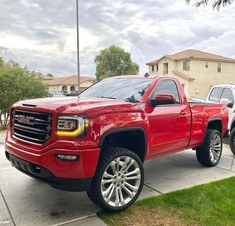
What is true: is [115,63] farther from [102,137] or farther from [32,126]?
[102,137]

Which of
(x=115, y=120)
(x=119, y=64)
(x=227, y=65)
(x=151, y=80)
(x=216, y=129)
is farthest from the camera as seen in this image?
(x=119, y=64)

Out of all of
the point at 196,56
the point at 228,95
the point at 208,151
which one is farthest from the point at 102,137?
the point at 196,56

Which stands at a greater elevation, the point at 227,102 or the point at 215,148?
the point at 227,102

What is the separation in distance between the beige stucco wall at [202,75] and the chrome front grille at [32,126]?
3425 cm

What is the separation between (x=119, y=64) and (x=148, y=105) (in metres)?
45.2

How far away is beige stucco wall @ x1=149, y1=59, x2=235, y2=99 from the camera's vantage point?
3781 cm

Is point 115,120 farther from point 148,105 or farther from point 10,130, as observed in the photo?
point 10,130

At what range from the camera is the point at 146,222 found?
372 centimetres

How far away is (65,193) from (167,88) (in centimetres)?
245

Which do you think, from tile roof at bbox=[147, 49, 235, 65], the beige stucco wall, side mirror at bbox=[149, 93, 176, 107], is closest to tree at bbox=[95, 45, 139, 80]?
tile roof at bbox=[147, 49, 235, 65]

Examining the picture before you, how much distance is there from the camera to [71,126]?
3.51 meters

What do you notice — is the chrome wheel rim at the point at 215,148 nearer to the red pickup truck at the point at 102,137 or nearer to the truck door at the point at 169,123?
the truck door at the point at 169,123

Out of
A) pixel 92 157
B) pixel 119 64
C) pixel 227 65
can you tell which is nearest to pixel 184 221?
pixel 92 157

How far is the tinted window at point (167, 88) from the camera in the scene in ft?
16.3
